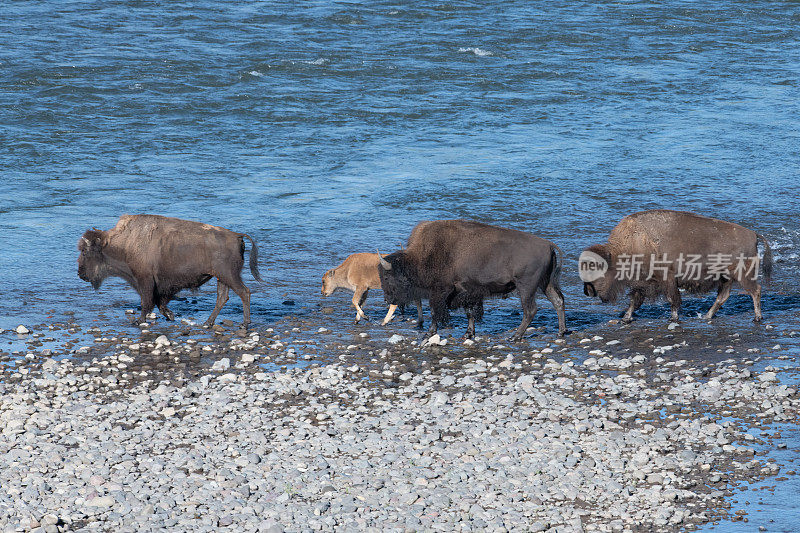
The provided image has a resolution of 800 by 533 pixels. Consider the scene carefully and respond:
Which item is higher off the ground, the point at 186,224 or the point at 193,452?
the point at 186,224

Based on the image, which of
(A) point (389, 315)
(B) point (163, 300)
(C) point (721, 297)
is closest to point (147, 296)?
(B) point (163, 300)

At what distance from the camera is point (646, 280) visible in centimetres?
1222

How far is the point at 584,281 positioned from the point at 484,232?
5.19 feet

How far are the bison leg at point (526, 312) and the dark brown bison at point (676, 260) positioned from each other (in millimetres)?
1159

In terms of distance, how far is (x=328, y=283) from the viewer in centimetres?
1292

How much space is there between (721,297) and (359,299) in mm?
4094

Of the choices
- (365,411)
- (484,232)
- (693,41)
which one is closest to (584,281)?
(484,232)

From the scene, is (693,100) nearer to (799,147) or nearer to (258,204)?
(799,147)

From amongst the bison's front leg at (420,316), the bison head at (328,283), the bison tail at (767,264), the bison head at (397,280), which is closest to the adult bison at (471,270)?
the bison head at (397,280)

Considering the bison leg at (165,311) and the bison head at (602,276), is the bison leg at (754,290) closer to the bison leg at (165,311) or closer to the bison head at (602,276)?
the bison head at (602,276)

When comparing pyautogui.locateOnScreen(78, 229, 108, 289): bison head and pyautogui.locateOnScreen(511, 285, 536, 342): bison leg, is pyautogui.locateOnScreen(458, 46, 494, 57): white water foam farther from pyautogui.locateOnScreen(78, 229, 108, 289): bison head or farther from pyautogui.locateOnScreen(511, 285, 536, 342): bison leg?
pyautogui.locateOnScreen(511, 285, 536, 342): bison leg

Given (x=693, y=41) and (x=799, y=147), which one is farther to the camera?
(x=693, y=41)

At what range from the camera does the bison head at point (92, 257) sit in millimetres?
12508

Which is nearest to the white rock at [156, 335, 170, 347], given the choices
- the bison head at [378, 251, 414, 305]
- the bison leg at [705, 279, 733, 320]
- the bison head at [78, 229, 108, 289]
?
the bison head at [78, 229, 108, 289]
